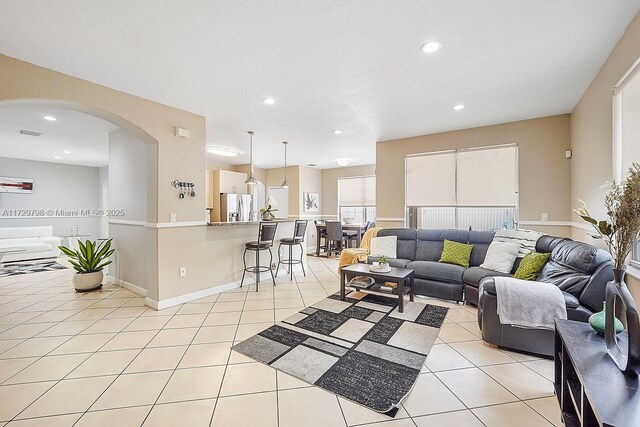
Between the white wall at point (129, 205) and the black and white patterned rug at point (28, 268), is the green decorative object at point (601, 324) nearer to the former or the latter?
the white wall at point (129, 205)

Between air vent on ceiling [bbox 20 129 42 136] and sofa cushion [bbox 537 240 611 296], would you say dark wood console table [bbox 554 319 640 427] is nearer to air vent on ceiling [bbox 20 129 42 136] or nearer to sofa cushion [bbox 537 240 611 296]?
sofa cushion [bbox 537 240 611 296]

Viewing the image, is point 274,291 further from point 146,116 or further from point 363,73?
point 363,73

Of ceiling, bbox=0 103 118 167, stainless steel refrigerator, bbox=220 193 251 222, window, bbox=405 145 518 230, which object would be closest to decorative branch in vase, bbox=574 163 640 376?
window, bbox=405 145 518 230

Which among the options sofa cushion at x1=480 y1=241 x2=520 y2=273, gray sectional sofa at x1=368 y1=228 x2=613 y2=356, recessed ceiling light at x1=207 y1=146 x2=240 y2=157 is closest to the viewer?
gray sectional sofa at x1=368 y1=228 x2=613 y2=356

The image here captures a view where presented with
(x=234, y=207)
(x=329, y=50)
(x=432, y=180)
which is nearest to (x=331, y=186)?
(x=234, y=207)

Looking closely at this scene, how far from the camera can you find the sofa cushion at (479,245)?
3.93m

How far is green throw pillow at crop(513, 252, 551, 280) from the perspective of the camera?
299 centimetres

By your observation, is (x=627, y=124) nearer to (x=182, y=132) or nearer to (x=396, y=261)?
(x=396, y=261)

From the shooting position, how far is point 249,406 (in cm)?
176

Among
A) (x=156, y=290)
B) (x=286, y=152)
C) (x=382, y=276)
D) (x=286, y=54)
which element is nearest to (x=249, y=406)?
(x=382, y=276)

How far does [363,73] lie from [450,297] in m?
3.03

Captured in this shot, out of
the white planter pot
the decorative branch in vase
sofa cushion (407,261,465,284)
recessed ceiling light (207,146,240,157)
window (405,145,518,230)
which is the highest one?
recessed ceiling light (207,146,240,157)

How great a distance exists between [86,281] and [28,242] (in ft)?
13.5

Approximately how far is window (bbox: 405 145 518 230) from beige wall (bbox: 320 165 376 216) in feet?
10.8
